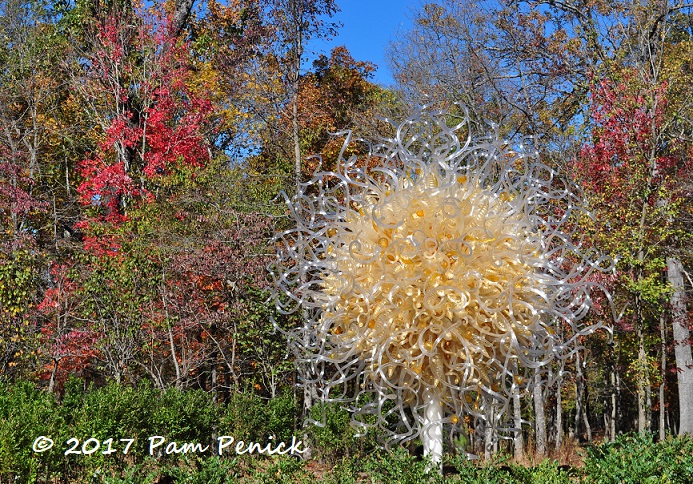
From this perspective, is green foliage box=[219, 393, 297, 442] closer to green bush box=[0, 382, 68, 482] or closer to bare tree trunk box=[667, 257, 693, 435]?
green bush box=[0, 382, 68, 482]

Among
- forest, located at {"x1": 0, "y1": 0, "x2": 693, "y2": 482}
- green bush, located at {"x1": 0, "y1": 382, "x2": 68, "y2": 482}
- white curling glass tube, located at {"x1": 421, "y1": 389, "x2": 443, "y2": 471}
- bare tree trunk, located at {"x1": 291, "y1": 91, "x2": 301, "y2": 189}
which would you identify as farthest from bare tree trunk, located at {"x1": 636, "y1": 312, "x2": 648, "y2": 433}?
green bush, located at {"x1": 0, "y1": 382, "x2": 68, "y2": 482}

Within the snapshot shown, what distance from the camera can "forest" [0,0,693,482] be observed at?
5246 mm

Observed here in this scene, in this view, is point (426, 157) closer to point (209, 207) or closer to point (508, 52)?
point (209, 207)

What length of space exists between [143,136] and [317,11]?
4331 mm

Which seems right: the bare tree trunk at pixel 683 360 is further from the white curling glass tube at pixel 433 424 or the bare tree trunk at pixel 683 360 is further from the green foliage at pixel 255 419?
the white curling glass tube at pixel 433 424

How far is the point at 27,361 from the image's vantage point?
29.5ft

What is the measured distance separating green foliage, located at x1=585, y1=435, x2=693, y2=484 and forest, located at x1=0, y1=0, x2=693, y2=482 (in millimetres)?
24

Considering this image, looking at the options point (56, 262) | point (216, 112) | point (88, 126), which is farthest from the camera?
point (88, 126)

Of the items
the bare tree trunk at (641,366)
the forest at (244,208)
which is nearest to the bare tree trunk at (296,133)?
the forest at (244,208)

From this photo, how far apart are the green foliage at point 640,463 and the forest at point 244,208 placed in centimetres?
2

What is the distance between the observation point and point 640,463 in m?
3.32

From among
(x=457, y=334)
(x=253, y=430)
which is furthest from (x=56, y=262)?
(x=457, y=334)

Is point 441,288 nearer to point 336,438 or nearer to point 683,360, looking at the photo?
point 336,438

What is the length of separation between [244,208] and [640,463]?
603 cm
